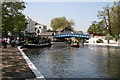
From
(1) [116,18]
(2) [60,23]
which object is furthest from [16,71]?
(2) [60,23]

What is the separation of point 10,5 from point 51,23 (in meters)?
81.1

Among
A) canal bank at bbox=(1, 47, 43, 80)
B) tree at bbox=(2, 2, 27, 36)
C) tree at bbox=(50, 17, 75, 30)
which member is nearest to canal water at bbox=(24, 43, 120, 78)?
canal bank at bbox=(1, 47, 43, 80)

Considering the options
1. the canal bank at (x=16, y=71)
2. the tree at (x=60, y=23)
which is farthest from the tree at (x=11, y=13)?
the tree at (x=60, y=23)

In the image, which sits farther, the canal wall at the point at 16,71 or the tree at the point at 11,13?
the tree at the point at 11,13

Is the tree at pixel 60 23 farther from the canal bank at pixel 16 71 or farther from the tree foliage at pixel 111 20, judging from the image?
the canal bank at pixel 16 71

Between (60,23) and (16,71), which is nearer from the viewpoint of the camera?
(16,71)

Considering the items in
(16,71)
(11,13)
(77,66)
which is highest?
(11,13)

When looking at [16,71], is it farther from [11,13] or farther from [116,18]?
[116,18]

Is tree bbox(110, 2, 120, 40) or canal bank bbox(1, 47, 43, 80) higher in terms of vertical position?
tree bbox(110, 2, 120, 40)

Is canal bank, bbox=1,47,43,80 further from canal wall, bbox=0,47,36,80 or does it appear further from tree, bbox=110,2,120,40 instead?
tree, bbox=110,2,120,40

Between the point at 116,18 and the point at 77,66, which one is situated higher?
the point at 116,18

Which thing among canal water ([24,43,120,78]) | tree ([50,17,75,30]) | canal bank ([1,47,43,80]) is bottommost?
canal water ([24,43,120,78])

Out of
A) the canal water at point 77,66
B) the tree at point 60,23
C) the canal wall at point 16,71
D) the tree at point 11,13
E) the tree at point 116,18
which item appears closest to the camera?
the canal wall at point 16,71

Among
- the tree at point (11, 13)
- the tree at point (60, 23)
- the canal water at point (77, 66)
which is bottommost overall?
the canal water at point (77, 66)
